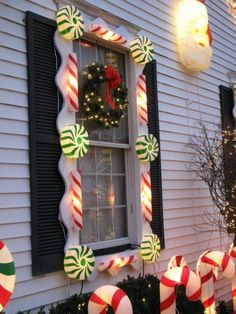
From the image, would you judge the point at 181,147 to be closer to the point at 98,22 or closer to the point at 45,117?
the point at 98,22

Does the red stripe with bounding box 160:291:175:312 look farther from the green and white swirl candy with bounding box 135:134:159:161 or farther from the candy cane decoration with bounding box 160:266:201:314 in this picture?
the green and white swirl candy with bounding box 135:134:159:161

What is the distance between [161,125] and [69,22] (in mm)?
2163

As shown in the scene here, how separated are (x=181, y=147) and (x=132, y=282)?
2333 millimetres

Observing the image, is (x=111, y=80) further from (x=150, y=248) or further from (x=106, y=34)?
(x=150, y=248)

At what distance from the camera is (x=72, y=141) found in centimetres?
456

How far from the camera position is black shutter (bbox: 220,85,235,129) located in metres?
8.21

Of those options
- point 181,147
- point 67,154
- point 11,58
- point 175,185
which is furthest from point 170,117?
point 11,58

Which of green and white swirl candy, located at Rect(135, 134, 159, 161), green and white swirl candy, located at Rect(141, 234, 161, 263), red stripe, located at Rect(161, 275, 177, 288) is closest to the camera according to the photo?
red stripe, located at Rect(161, 275, 177, 288)

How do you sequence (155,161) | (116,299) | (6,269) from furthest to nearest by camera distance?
(155,161)
(116,299)
(6,269)

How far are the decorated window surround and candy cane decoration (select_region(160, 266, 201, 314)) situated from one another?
0.78m

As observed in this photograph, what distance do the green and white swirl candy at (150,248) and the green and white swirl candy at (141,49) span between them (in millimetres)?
2074

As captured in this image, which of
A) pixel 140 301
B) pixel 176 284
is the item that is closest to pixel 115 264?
pixel 140 301

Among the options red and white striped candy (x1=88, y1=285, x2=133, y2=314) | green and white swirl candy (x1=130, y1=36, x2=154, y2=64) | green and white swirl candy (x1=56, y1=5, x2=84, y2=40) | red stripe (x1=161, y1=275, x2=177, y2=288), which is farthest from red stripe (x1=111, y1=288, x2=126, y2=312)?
green and white swirl candy (x1=130, y1=36, x2=154, y2=64)

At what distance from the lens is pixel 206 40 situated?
7.32m
